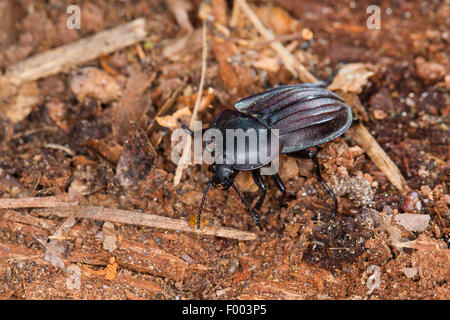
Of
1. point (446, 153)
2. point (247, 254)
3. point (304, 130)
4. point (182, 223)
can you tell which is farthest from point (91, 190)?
point (446, 153)

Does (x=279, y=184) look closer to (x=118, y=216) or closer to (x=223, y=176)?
(x=223, y=176)

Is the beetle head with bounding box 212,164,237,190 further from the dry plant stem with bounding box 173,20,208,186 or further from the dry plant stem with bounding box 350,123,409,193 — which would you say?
the dry plant stem with bounding box 350,123,409,193

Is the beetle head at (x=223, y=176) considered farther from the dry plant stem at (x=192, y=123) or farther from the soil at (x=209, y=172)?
the dry plant stem at (x=192, y=123)

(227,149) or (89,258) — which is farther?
(227,149)

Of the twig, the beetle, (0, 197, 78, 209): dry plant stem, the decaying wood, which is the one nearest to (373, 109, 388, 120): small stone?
the beetle

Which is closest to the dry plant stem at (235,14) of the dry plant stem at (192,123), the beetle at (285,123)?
the dry plant stem at (192,123)

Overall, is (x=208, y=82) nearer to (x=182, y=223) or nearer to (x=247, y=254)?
(x=182, y=223)

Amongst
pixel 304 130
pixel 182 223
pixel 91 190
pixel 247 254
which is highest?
pixel 304 130
